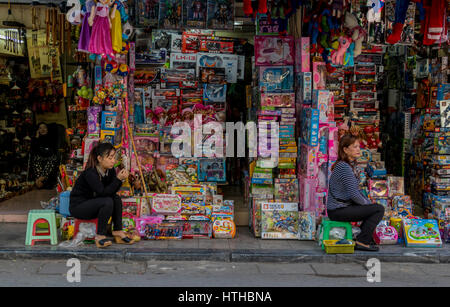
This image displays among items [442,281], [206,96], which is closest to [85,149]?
[206,96]

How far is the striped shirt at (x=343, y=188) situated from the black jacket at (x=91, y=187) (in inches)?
107

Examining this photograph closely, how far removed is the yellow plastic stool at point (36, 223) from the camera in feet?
23.1

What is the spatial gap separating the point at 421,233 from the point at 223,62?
434cm

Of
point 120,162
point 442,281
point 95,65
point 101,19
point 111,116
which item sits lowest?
point 442,281

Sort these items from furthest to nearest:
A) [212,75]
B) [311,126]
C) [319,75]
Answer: [212,75]
[319,75]
[311,126]

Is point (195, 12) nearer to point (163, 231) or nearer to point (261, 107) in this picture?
point (261, 107)

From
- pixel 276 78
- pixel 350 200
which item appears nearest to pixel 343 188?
pixel 350 200

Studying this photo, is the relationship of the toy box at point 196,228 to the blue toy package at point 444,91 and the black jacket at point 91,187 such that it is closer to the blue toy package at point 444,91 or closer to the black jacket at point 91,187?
the black jacket at point 91,187

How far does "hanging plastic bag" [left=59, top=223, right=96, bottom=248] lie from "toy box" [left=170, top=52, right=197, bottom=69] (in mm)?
3527

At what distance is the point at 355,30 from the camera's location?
762 cm

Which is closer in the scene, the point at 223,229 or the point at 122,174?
the point at 122,174

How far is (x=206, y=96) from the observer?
371 inches

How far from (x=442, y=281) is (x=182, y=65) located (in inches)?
215
